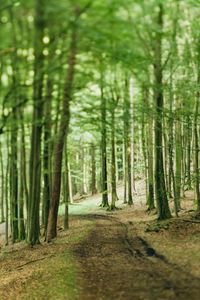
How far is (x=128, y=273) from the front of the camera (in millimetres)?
9906

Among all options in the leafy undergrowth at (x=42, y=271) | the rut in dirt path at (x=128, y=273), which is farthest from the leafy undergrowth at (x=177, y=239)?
the leafy undergrowth at (x=42, y=271)

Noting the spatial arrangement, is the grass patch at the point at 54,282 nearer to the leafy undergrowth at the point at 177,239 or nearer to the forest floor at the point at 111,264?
the forest floor at the point at 111,264

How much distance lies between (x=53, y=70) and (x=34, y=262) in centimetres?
793

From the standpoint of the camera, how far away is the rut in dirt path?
8.27 m

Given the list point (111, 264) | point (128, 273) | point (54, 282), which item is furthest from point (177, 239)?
point (54, 282)

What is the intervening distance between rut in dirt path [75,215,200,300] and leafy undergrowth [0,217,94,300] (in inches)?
16.2

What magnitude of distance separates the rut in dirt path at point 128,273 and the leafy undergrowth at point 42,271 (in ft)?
1.35

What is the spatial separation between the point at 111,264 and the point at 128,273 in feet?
4.40

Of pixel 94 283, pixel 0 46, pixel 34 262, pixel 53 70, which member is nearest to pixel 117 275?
pixel 94 283

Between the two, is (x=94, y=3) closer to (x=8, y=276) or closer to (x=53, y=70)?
(x=53, y=70)

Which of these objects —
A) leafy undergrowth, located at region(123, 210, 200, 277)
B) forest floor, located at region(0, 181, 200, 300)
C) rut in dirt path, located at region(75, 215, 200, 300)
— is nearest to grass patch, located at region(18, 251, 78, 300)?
forest floor, located at region(0, 181, 200, 300)

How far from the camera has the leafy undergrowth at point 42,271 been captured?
1001cm

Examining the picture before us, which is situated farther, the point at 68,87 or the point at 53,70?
the point at 68,87

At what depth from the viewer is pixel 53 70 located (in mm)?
7527
